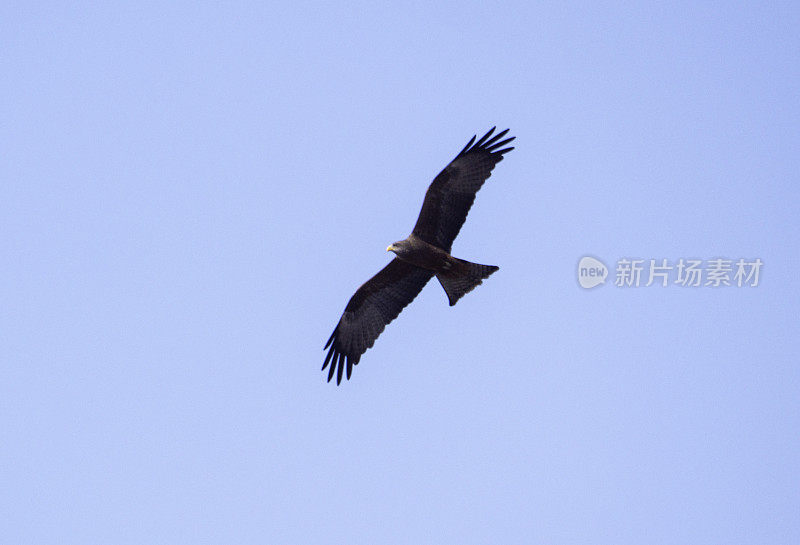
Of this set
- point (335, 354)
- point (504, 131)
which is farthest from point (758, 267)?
point (335, 354)

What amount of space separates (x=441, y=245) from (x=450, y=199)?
68cm

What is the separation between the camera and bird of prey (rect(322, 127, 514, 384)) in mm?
27094

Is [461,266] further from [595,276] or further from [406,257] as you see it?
[595,276]

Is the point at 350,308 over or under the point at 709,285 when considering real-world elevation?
under

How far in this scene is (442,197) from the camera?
27.1 m

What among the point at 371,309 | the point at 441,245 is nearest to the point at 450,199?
the point at 441,245

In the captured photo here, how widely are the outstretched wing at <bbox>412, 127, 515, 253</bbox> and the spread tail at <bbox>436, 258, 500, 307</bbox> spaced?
33cm

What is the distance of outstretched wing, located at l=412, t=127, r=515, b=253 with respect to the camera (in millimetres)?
27062

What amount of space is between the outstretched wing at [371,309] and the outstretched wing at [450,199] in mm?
702

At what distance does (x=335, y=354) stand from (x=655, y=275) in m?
5.10

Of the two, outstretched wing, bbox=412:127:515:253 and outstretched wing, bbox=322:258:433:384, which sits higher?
outstretched wing, bbox=412:127:515:253

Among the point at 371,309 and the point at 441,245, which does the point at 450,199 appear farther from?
the point at 371,309

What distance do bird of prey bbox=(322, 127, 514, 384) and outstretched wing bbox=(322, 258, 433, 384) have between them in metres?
0.01

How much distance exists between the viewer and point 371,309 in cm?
2802
